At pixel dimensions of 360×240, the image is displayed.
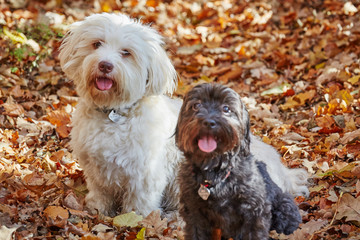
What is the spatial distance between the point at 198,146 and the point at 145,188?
1.31 m

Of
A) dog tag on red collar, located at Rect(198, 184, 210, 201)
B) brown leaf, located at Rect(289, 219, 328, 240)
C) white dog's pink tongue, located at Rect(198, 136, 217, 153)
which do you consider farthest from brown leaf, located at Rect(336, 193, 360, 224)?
white dog's pink tongue, located at Rect(198, 136, 217, 153)

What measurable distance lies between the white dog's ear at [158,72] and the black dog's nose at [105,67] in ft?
1.36

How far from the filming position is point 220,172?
339 centimetres

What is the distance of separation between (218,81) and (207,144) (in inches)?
160

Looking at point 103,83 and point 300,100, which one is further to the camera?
point 300,100

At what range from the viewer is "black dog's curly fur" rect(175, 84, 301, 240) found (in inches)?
126

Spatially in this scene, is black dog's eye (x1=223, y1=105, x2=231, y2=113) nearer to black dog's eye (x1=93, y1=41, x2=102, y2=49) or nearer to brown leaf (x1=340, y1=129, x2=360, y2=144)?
black dog's eye (x1=93, y1=41, x2=102, y2=49)

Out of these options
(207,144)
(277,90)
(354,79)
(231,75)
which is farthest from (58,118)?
(354,79)

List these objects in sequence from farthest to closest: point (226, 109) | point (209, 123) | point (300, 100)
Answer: point (300, 100)
point (226, 109)
point (209, 123)

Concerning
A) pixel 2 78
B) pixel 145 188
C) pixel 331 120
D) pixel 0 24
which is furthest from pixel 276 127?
pixel 0 24

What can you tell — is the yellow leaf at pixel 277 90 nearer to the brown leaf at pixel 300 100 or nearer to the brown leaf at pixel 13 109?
the brown leaf at pixel 300 100

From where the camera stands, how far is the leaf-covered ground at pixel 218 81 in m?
4.07

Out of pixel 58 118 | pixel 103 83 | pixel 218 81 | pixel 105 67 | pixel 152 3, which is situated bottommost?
pixel 218 81

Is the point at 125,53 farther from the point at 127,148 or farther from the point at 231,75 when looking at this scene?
the point at 231,75
